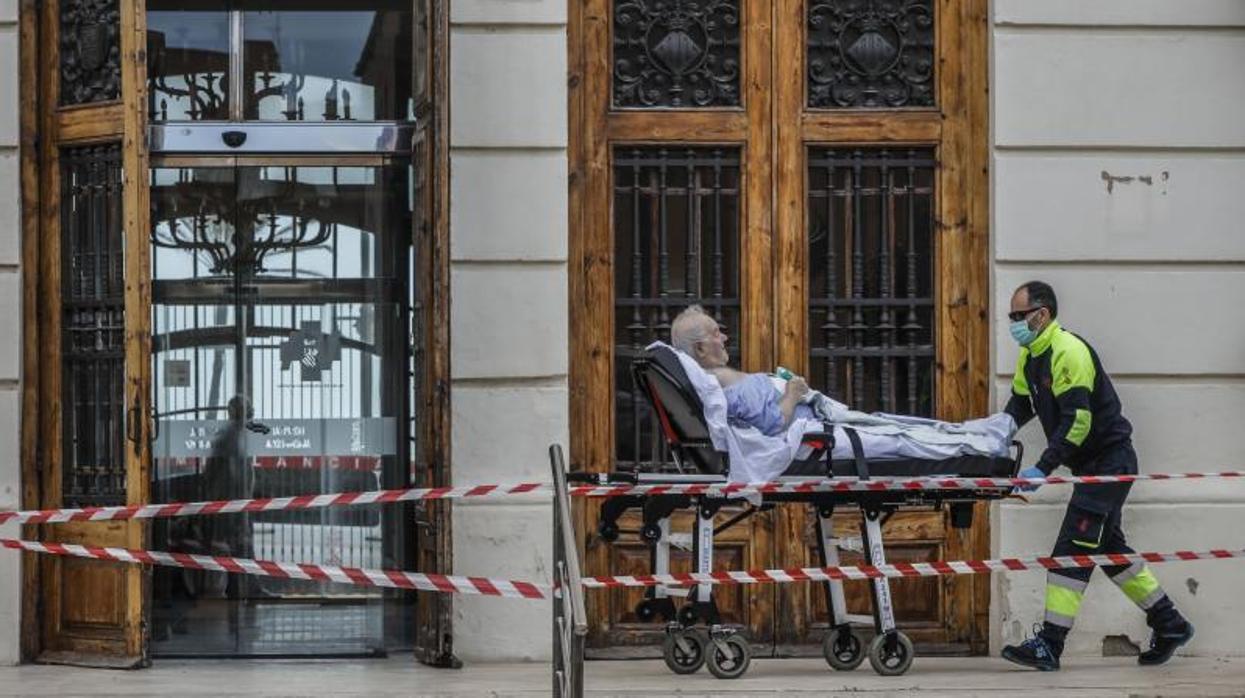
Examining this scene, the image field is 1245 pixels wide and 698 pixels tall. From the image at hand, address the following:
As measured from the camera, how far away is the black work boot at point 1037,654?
36.8 feet

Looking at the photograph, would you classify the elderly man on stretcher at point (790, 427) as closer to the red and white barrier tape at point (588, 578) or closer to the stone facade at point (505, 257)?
the red and white barrier tape at point (588, 578)

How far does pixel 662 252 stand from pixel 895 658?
8.07 feet

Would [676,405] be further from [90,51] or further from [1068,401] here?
[90,51]

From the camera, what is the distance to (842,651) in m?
11.1

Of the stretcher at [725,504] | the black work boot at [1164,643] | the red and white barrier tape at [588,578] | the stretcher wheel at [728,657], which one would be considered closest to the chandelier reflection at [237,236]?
the red and white barrier tape at [588,578]

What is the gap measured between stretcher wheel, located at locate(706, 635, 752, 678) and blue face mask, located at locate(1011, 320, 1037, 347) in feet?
6.40

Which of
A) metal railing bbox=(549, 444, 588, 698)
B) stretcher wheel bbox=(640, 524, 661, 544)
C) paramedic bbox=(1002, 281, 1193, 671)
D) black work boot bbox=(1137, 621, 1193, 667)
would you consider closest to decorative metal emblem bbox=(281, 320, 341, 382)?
stretcher wheel bbox=(640, 524, 661, 544)

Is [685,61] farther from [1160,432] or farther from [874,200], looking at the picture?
[1160,432]

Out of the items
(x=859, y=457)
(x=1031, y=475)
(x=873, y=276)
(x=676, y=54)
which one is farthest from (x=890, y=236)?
(x=859, y=457)

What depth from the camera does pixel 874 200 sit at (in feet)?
39.6

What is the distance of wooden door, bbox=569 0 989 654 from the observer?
12.0 metres

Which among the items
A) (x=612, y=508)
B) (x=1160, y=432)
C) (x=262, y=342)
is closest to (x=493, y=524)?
(x=612, y=508)

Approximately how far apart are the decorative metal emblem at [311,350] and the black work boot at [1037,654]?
160 inches

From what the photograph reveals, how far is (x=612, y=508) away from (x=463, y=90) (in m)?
2.43
